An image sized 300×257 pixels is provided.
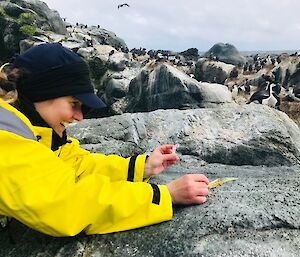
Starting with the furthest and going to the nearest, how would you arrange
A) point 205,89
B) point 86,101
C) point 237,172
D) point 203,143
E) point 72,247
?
1. point 205,89
2. point 203,143
3. point 237,172
4. point 86,101
5. point 72,247

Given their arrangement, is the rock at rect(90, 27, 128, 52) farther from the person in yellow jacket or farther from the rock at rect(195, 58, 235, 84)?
the person in yellow jacket

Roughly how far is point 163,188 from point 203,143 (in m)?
3.20

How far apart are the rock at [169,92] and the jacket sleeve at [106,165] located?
12.1 meters

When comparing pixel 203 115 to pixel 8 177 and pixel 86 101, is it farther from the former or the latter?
pixel 8 177

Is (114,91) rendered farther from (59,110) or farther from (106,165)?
(59,110)

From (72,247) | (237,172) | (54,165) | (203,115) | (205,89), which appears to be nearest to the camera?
(54,165)

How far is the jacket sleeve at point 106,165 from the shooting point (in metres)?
3.40

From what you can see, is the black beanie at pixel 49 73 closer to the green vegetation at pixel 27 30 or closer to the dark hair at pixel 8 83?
the dark hair at pixel 8 83

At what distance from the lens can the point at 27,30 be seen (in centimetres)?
2812

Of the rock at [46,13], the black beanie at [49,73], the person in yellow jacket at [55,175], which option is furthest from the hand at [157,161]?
the rock at [46,13]

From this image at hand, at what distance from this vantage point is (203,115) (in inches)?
252

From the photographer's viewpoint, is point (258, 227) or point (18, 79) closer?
point (258, 227)

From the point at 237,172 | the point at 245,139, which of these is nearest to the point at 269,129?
the point at 245,139

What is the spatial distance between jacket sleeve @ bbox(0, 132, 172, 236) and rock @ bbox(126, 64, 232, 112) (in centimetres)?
1290
